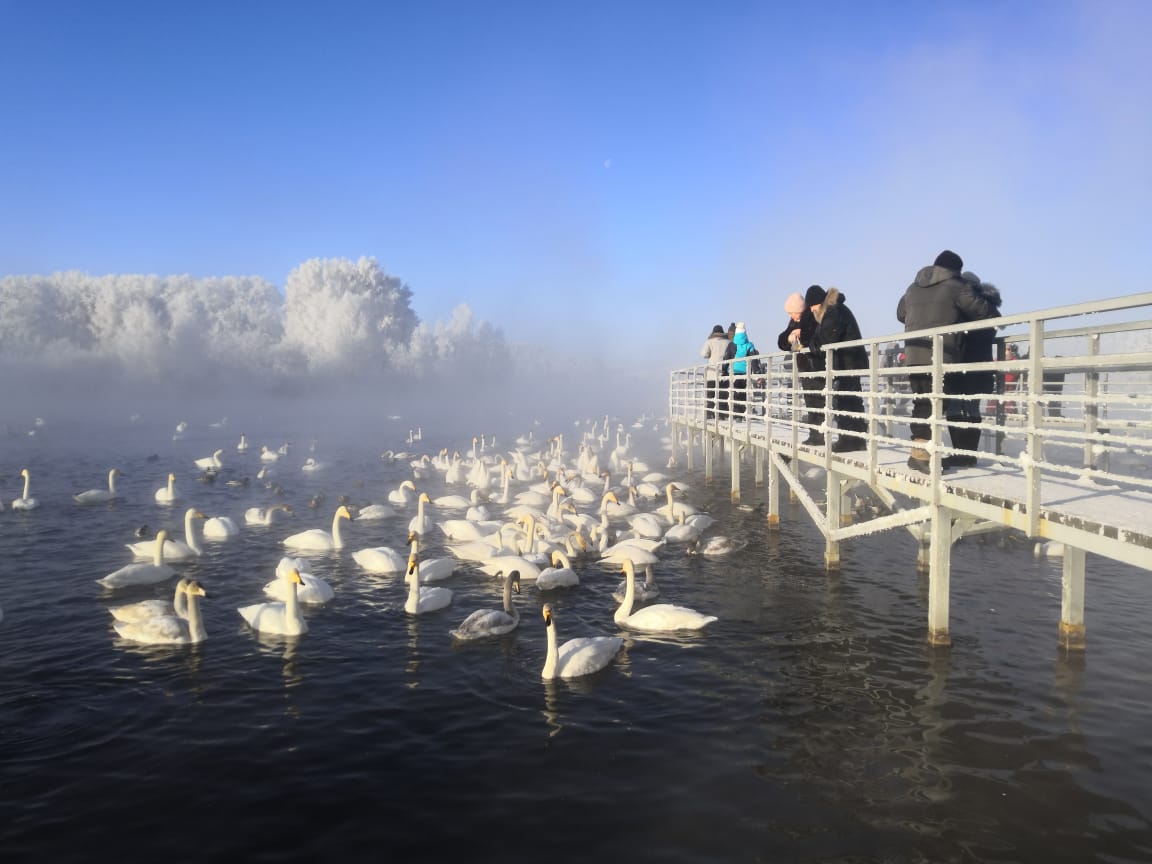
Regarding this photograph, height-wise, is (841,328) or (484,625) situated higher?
(841,328)

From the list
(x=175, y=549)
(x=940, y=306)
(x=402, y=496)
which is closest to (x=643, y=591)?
(x=940, y=306)

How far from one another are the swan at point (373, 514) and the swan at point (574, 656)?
12.7m

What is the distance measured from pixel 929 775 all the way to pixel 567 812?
3375mm

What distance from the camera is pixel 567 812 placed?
261 inches


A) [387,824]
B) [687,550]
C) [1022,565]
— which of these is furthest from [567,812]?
[1022,565]

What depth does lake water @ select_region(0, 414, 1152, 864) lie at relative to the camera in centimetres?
628

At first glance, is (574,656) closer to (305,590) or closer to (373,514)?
(305,590)

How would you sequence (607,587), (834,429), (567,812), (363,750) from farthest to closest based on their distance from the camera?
1. (607,587)
2. (834,429)
3. (363,750)
4. (567,812)

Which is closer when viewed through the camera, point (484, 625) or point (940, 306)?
point (940, 306)

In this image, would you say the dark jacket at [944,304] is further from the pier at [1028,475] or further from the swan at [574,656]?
the swan at [574,656]

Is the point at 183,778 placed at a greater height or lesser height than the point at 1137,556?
lesser

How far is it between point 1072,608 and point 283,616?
10901 mm

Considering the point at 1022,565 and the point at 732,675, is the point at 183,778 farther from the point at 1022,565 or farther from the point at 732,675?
the point at 1022,565

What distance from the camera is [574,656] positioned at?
9.70m
